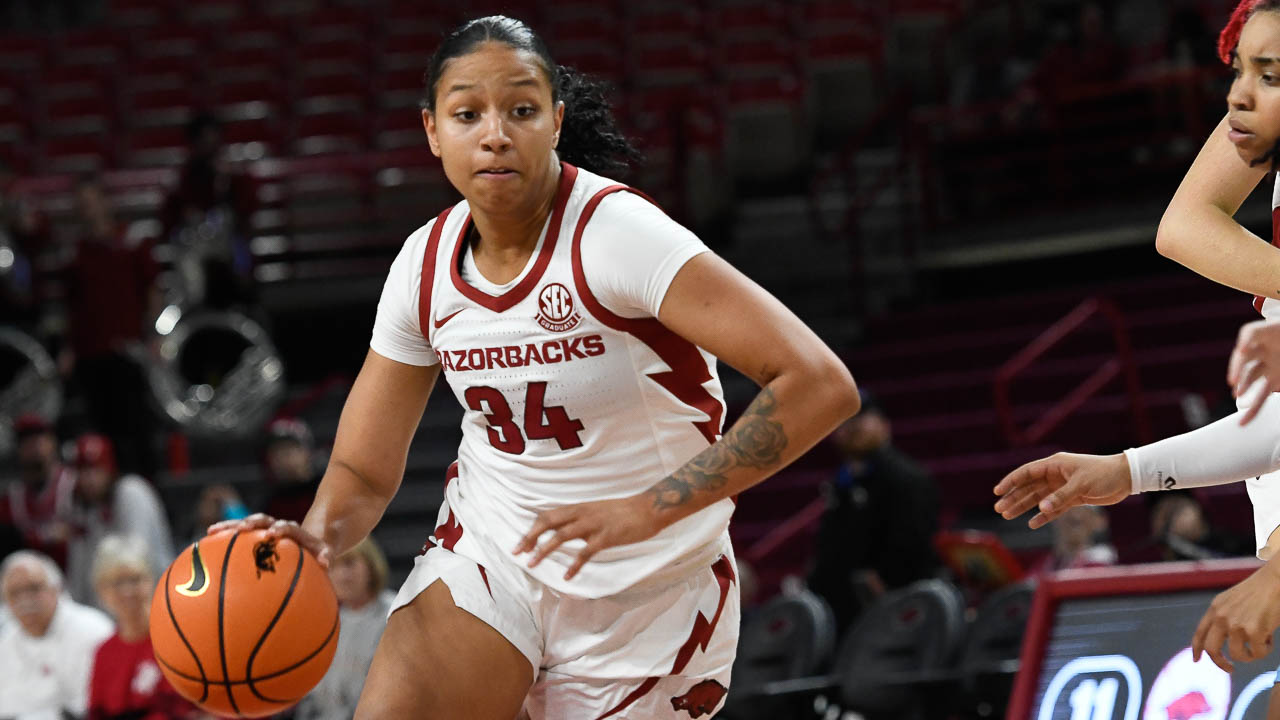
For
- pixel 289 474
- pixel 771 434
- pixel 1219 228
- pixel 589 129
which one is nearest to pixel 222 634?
pixel 771 434

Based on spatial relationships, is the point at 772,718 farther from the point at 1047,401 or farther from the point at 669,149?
the point at 669,149

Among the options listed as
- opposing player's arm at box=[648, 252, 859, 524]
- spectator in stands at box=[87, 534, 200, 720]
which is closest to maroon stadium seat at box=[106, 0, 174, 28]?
spectator in stands at box=[87, 534, 200, 720]

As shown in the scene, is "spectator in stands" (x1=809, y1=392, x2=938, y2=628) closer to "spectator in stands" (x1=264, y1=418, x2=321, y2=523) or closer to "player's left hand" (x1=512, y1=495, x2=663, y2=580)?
"spectator in stands" (x1=264, y1=418, x2=321, y2=523)

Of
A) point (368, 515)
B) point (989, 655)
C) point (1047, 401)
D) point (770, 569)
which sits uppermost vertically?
point (368, 515)

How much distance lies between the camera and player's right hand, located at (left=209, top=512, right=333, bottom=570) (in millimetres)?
3242

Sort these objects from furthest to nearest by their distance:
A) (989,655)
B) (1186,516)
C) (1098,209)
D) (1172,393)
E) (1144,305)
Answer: (1098,209), (1144,305), (1172,393), (1186,516), (989,655)

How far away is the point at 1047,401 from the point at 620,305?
7.48 meters

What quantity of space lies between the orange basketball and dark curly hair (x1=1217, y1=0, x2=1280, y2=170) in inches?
72.8

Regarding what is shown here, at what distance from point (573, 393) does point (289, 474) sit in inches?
201

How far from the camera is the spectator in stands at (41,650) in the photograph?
290 inches

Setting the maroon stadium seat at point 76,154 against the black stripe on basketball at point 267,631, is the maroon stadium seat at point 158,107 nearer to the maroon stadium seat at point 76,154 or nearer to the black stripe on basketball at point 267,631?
the maroon stadium seat at point 76,154

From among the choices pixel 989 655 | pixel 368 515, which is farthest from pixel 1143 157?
pixel 368 515

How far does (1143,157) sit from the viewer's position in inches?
469

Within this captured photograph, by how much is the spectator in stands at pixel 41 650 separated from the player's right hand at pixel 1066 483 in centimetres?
548
